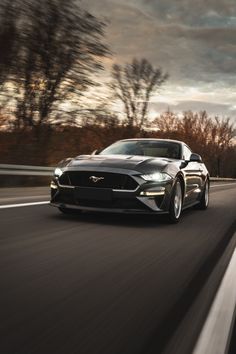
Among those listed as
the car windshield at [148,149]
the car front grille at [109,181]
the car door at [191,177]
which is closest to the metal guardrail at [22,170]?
the car windshield at [148,149]

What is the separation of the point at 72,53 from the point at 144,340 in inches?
631

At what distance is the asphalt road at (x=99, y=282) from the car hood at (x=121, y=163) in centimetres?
78

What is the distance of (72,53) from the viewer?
1814 centimetres

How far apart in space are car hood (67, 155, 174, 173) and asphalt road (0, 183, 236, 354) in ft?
2.55

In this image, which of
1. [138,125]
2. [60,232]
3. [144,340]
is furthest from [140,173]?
[138,125]

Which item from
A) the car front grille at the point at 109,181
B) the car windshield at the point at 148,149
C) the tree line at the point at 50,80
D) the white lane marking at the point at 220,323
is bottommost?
the white lane marking at the point at 220,323

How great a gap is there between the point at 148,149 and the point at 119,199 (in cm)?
193

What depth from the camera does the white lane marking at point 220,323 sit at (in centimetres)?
288

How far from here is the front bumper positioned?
7363 mm

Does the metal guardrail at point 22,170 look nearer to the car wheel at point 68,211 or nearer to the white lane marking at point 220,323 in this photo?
the car wheel at point 68,211

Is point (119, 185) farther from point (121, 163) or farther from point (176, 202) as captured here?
point (176, 202)

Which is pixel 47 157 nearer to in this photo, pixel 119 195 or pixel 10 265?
pixel 119 195

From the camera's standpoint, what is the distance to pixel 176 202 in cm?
827

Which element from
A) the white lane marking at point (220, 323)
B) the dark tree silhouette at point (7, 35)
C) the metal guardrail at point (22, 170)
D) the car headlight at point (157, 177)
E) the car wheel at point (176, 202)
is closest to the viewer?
the white lane marking at point (220, 323)
